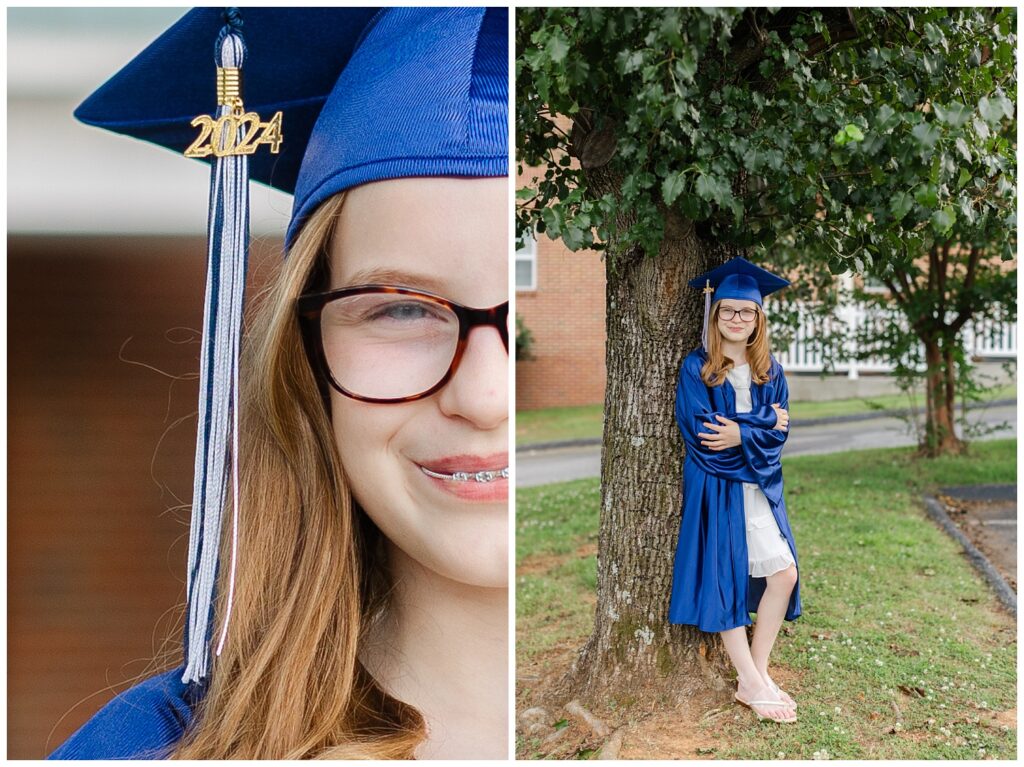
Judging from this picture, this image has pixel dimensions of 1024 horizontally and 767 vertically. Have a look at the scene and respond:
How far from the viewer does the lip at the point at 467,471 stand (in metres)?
2.38

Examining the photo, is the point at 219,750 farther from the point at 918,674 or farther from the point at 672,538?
the point at 918,674

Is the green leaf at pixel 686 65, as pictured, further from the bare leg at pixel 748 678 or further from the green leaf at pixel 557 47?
the bare leg at pixel 748 678

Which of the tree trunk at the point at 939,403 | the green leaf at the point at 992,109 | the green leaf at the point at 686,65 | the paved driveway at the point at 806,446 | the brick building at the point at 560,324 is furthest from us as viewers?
the brick building at the point at 560,324

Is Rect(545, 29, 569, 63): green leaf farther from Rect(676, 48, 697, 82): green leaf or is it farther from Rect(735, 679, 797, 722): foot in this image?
Rect(735, 679, 797, 722): foot

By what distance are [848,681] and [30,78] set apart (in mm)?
3451

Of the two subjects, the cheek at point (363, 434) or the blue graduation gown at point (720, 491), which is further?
the blue graduation gown at point (720, 491)

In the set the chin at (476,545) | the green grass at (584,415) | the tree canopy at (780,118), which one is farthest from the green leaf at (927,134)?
the green grass at (584,415)

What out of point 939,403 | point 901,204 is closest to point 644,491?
point 901,204

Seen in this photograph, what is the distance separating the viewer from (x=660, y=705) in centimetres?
327

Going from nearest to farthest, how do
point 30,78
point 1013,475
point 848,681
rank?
point 30,78 < point 848,681 < point 1013,475

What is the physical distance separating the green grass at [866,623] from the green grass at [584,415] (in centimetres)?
356

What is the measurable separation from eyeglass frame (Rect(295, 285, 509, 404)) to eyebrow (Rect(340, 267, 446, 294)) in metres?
0.01

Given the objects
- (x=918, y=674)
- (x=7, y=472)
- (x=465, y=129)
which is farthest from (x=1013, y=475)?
(x=7, y=472)

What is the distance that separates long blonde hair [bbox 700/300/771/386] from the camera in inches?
118
